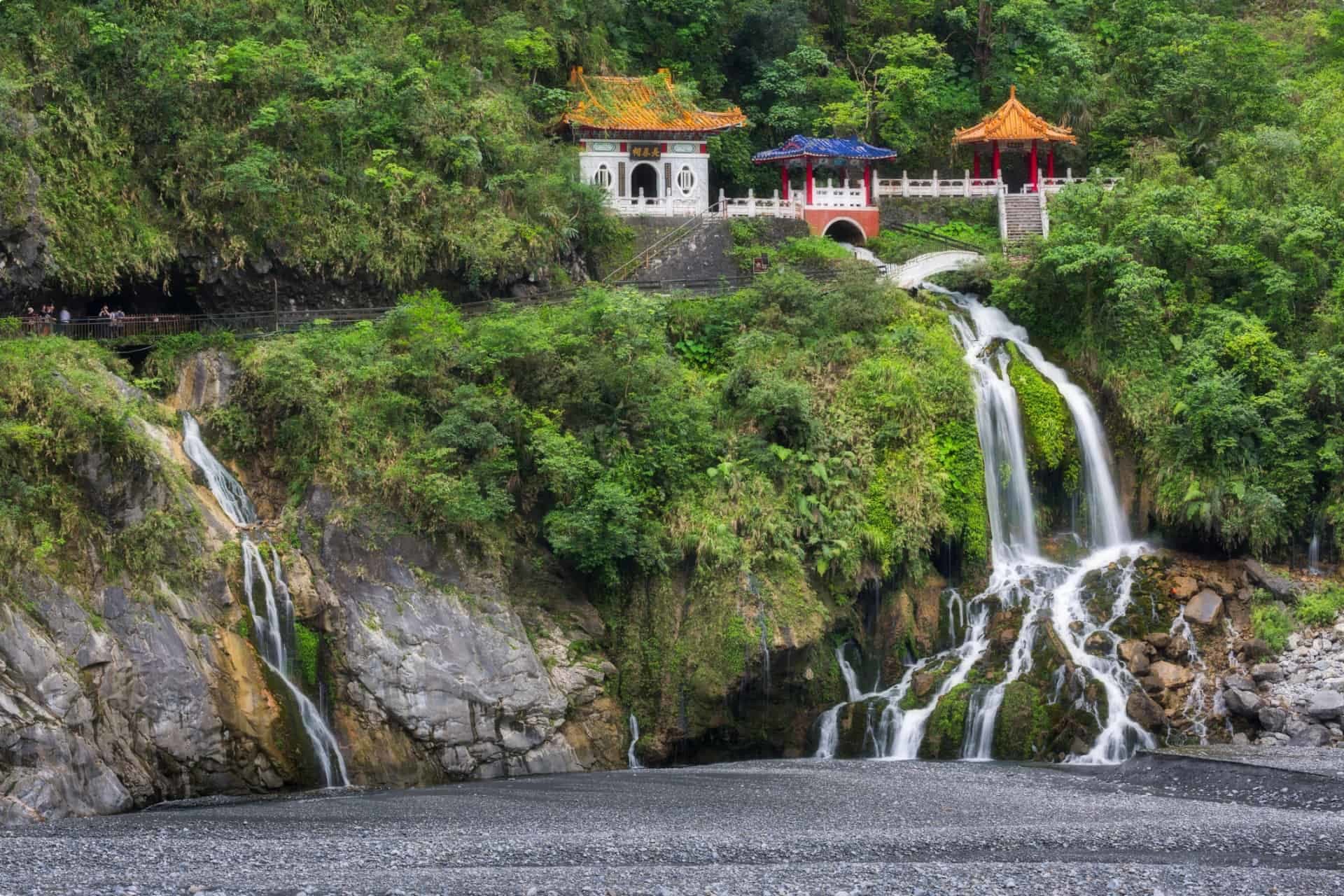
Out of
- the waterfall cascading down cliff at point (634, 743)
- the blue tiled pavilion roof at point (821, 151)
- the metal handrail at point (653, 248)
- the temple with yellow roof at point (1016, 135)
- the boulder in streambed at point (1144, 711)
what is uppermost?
the temple with yellow roof at point (1016, 135)

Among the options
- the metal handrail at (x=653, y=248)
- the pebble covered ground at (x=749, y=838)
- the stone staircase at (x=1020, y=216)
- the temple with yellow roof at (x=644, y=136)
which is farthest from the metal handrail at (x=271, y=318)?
the pebble covered ground at (x=749, y=838)

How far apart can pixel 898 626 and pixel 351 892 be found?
1611 cm

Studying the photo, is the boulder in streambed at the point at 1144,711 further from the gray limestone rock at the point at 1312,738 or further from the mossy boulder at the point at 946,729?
the mossy boulder at the point at 946,729

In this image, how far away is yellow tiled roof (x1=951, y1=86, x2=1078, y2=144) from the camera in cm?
4400

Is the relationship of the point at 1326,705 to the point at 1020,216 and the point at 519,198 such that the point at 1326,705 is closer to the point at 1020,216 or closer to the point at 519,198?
the point at 1020,216

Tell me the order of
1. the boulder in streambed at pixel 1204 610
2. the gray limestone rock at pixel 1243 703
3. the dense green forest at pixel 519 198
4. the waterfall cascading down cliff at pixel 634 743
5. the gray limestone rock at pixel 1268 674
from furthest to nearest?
the dense green forest at pixel 519 198, the boulder in streambed at pixel 1204 610, the gray limestone rock at pixel 1268 674, the waterfall cascading down cliff at pixel 634 743, the gray limestone rock at pixel 1243 703

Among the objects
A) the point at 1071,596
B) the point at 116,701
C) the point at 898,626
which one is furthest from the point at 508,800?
the point at 1071,596

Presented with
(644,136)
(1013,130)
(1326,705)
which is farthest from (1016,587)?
(1013,130)

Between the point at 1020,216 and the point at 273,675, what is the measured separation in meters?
25.7

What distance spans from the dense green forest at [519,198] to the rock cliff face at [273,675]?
1586mm

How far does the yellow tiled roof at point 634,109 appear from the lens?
4141cm

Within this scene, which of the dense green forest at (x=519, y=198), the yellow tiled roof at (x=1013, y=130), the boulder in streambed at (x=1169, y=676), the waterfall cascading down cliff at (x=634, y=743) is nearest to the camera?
the waterfall cascading down cliff at (x=634, y=743)

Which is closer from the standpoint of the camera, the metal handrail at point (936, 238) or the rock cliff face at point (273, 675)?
the rock cliff face at point (273, 675)

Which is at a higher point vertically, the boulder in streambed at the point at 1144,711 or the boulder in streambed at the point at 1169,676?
the boulder in streambed at the point at 1169,676
